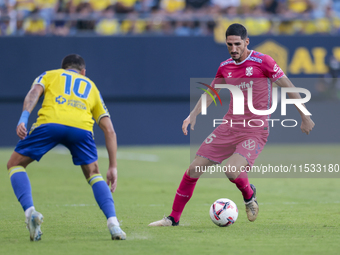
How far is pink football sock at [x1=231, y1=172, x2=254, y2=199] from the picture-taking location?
264 inches

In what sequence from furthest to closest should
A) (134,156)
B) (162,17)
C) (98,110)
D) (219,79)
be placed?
(162,17)
(134,156)
(219,79)
(98,110)

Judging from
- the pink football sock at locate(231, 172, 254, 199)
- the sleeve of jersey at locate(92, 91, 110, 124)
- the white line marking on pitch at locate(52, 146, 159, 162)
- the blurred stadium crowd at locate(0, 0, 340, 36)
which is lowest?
the white line marking on pitch at locate(52, 146, 159, 162)

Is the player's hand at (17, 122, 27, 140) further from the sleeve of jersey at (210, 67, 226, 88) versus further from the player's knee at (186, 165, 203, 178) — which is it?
the sleeve of jersey at (210, 67, 226, 88)

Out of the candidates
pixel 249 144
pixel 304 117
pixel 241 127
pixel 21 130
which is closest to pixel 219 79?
pixel 241 127

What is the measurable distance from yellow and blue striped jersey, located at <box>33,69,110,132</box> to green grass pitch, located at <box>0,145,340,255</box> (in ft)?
4.04

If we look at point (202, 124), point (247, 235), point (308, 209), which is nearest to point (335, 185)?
point (308, 209)

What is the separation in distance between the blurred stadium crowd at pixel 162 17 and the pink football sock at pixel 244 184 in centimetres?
1297

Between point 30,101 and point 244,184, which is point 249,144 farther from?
point 30,101

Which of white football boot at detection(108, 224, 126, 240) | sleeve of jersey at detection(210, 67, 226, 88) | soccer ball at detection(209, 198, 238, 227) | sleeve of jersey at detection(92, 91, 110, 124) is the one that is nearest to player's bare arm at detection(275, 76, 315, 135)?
sleeve of jersey at detection(210, 67, 226, 88)

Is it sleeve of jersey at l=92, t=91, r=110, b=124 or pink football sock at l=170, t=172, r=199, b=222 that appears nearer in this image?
sleeve of jersey at l=92, t=91, r=110, b=124

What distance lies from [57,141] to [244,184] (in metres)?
2.49

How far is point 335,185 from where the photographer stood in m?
10.9

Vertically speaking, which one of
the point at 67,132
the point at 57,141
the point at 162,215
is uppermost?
the point at 67,132

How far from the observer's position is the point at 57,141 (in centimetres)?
554
